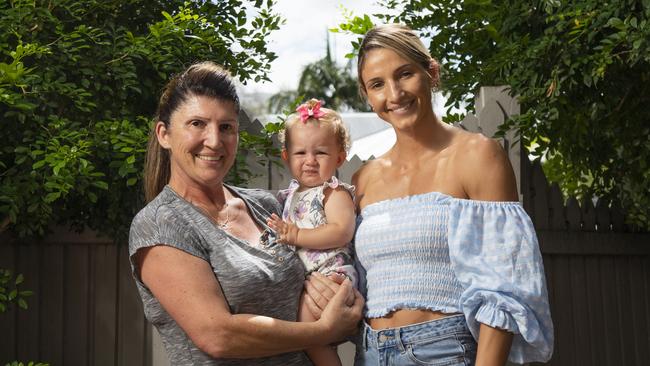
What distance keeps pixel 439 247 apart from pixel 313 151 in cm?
63

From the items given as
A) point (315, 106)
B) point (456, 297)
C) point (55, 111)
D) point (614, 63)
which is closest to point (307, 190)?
point (315, 106)

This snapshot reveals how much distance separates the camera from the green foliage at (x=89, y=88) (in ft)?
15.6

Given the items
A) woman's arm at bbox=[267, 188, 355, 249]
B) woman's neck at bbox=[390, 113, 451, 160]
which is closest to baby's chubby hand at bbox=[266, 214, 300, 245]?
woman's arm at bbox=[267, 188, 355, 249]

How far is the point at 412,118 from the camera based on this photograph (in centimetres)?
277

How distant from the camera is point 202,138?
262 cm

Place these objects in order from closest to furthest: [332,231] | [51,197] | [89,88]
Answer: [332,231] < [51,197] < [89,88]

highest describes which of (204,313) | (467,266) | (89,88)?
(89,88)

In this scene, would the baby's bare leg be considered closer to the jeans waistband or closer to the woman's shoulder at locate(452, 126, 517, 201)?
the jeans waistband

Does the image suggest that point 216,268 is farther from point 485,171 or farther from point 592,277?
point 592,277

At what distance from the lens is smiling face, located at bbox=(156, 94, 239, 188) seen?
8.62 feet

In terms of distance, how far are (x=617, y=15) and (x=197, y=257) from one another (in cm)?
342

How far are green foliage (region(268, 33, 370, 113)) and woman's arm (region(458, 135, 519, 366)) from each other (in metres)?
24.7

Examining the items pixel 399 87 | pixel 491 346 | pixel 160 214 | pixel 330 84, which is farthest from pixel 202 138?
pixel 330 84

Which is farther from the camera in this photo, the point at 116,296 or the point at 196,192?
the point at 116,296
